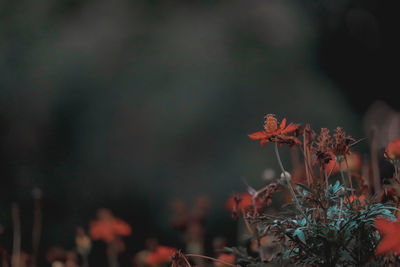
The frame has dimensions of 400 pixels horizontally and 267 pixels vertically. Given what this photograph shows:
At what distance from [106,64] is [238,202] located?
7.06 feet

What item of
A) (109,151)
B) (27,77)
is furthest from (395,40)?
(27,77)

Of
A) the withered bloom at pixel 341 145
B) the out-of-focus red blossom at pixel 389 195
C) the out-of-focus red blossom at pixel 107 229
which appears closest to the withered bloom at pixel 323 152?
the withered bloom at pixel 341 145

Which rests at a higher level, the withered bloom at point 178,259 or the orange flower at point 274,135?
the orange flower at point 274,135

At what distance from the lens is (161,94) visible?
105 inches

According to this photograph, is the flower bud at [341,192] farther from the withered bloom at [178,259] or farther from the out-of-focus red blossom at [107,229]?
the out-of-focus red blossom at [107,229]

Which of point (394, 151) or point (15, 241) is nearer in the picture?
point (394, 151)

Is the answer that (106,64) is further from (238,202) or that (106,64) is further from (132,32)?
(238,202)

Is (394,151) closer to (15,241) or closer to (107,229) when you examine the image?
(107,229)

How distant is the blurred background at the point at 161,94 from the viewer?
8.21ft

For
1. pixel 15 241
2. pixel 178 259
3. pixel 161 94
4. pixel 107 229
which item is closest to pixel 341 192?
pixel 178 259

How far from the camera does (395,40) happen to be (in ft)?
9.39

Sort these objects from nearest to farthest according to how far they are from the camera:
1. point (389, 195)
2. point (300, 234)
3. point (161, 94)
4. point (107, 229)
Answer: point (300, 234)
point (389, 195)
point (107, 229)
point (161, 94)

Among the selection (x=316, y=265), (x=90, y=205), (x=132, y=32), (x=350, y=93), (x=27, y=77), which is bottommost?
(x=90, y=205)

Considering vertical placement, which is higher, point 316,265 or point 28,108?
point 28,108
